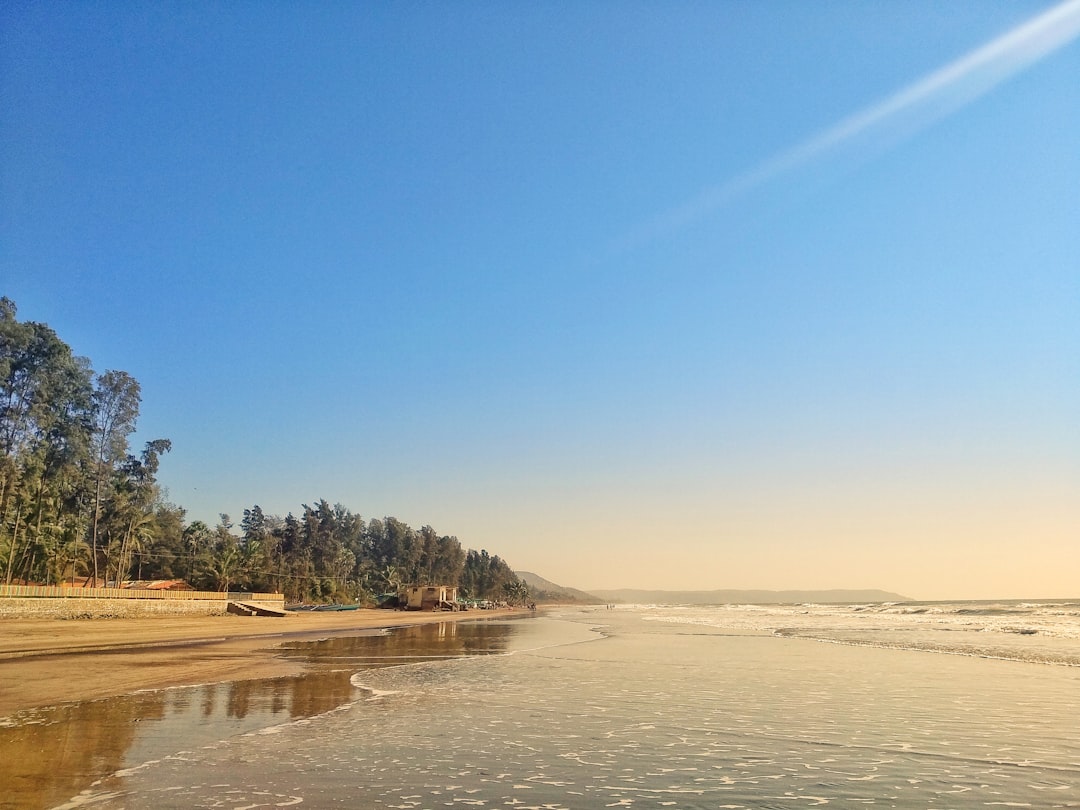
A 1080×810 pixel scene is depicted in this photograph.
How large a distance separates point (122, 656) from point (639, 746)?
2412cm

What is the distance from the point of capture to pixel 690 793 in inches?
366

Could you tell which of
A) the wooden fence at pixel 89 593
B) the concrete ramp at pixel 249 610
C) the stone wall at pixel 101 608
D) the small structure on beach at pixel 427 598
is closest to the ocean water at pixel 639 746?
the stone wall at pixel 101 608

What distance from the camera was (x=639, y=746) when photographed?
12.2 meters

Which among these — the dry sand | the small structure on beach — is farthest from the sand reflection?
the small structure on beach

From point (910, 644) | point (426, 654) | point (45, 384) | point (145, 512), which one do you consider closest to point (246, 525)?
point (145, 512)

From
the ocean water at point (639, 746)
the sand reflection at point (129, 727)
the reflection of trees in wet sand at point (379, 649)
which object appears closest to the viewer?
the ocean water at point (639, 746)

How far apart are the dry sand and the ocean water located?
4897 mm

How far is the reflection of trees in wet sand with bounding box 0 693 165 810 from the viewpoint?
905cm

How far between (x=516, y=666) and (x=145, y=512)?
68.0 metres

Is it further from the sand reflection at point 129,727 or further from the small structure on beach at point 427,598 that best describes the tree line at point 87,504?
the sand reflection at point 129,727

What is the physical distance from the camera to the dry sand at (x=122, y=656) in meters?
18.3

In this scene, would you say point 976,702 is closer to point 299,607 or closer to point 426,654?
point 426,654

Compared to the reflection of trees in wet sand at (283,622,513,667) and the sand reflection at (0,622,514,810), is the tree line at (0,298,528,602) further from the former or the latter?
the sand reflection at (0,622,514,810)

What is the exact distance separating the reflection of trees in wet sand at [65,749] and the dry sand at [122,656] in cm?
180
